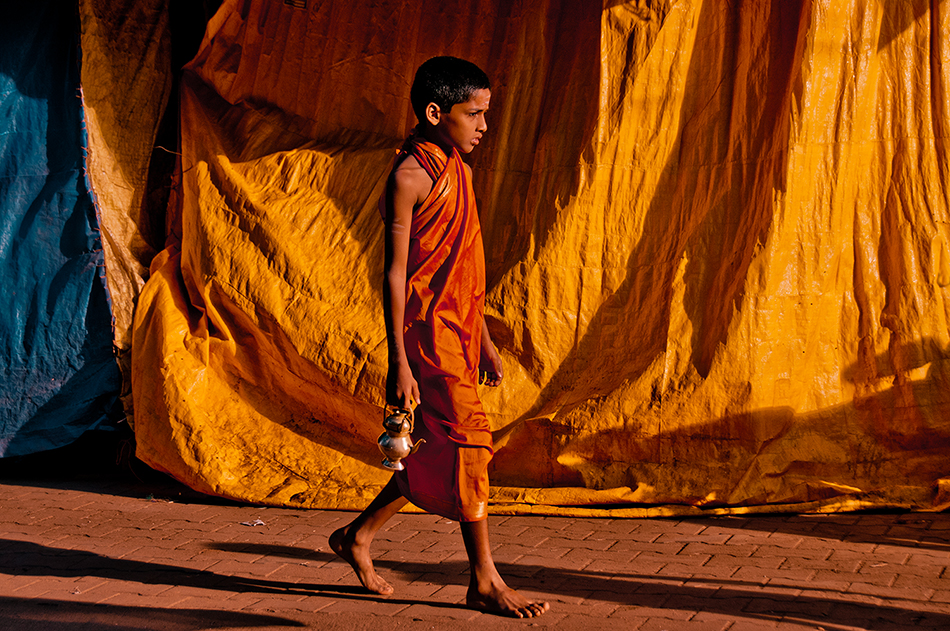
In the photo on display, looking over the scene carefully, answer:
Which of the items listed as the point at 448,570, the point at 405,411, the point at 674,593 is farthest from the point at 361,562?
the point at 674,593

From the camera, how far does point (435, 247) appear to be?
3.20m

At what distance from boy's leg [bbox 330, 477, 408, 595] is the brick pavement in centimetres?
7

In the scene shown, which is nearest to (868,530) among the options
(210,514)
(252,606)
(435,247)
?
(435,247)

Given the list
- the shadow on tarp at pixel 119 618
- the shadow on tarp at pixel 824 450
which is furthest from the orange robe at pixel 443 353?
the shadow on tarp at pixel 824 450

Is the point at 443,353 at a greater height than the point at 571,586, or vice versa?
the point at 443,353

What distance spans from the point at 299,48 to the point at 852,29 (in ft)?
9.75

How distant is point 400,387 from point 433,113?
923mm

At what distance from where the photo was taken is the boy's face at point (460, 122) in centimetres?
320

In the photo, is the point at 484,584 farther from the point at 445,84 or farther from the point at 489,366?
the point at 445,84

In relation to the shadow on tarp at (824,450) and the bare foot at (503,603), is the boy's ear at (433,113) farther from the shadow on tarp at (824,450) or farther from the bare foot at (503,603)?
the shadow on tarp at (824,450)

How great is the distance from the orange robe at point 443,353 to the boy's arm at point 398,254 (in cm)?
6

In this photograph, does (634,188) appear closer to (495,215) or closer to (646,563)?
(495,215)

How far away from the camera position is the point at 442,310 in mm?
3199

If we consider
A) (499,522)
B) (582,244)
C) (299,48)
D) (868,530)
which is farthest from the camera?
(299,48)
